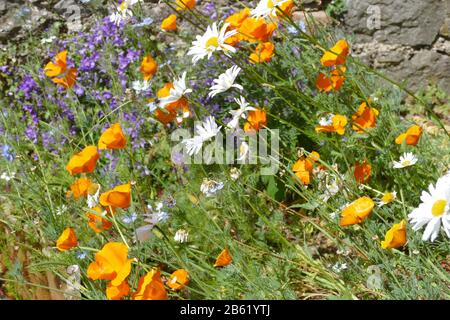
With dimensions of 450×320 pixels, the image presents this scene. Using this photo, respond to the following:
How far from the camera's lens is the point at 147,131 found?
334 cm

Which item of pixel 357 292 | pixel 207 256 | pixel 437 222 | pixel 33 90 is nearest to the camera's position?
pixel 437 222


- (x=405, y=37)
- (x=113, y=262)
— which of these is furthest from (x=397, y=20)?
(x=113, y=262)

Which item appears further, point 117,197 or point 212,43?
Result: point 212,43

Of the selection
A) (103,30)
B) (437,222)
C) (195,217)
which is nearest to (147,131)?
(103,30)

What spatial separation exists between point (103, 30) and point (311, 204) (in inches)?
74.7

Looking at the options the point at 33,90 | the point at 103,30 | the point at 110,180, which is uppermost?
the point at 103,30

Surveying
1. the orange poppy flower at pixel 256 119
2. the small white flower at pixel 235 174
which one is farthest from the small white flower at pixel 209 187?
the orange poppy flower at pixel 256 119

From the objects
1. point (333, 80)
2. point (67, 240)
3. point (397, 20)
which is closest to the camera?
point (67, 240)

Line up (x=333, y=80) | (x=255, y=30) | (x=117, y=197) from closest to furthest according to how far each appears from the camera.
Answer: (x=117, y=197), (x=255, y=30), (x=333, y=80)

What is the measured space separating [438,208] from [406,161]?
2.12ft

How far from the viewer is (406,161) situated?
2162 mm

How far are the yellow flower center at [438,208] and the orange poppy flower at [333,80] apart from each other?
0.83 metres

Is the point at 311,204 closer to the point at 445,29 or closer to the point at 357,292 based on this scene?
the point at 357,292

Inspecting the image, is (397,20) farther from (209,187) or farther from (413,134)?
(209,187)
